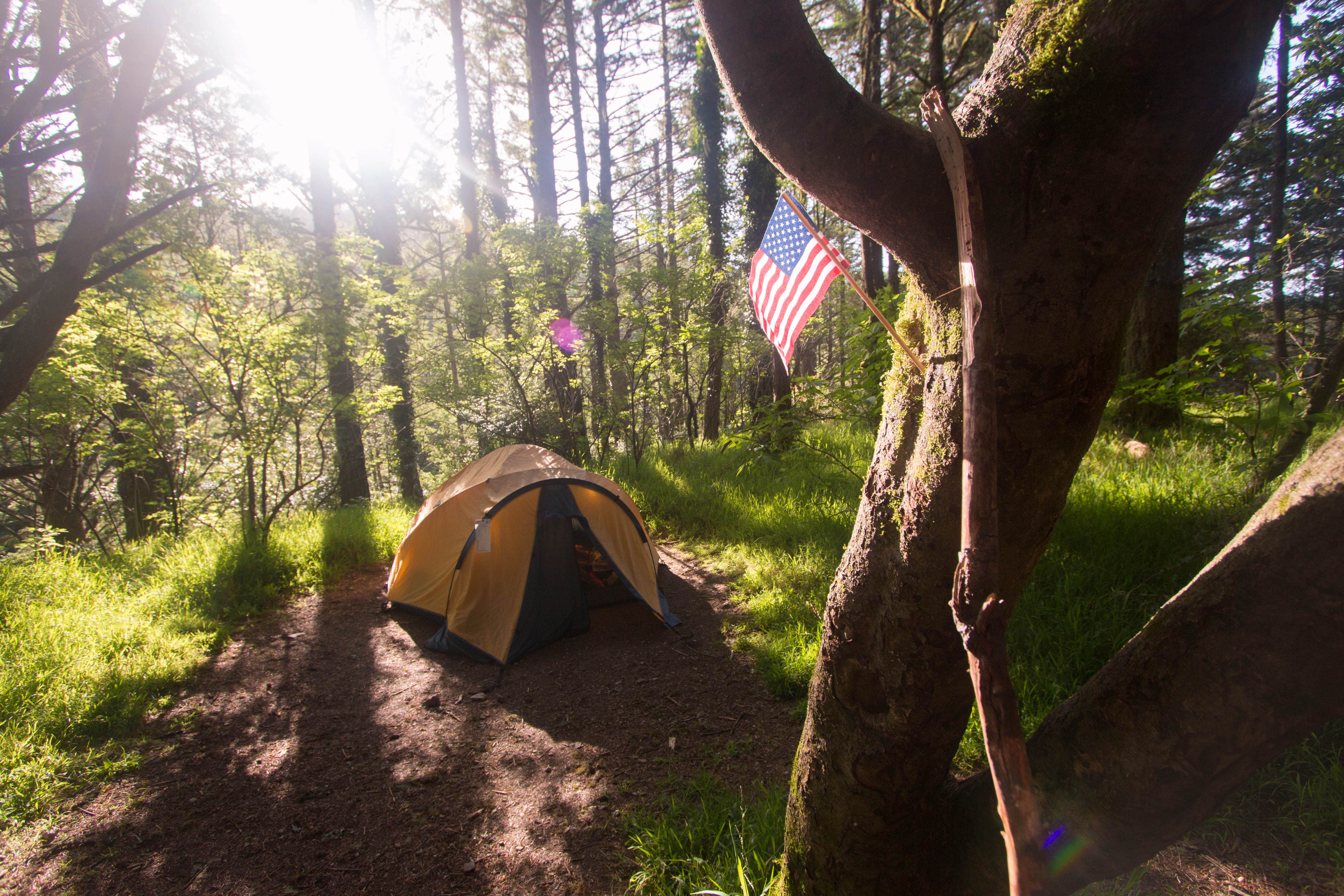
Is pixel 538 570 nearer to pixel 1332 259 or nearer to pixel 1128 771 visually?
pixel 1128 771

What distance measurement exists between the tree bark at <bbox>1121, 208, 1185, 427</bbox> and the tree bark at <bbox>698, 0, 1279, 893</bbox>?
205 inches

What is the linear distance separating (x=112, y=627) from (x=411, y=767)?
303 centimetres

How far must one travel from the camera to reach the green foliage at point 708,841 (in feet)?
7.30

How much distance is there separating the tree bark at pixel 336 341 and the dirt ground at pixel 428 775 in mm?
3605

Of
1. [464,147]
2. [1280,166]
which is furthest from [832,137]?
[1280,166]

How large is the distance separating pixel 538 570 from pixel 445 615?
1013mm

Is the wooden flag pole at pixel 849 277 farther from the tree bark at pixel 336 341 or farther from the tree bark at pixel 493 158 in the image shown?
the tree bark at pixel 493 158

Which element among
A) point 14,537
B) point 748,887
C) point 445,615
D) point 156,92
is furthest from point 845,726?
point 14,537

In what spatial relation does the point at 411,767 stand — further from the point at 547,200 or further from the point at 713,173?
the point at 713,173

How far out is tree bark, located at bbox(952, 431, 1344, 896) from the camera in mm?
871

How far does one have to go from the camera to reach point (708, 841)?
2.51m

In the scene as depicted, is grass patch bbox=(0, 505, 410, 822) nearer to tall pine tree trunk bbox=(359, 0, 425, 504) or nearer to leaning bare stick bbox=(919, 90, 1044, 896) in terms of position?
tall pine tree trunk bbox=(359, 0, 425, 504)

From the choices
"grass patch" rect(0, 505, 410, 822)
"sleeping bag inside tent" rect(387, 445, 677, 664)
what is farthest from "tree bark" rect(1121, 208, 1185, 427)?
"grass patch" rect(0, 505, 410, 822)

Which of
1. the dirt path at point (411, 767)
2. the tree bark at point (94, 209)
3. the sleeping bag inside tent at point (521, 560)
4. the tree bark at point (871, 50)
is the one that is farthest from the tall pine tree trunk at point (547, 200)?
the dirt path at point (411, 767)
